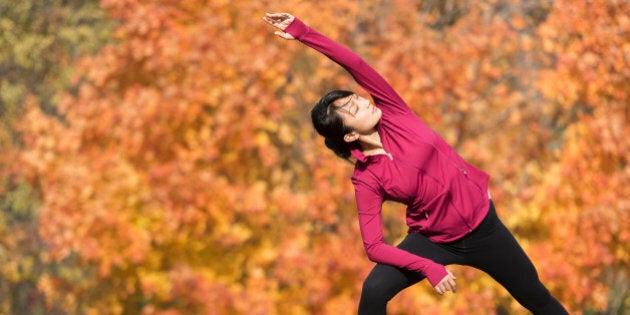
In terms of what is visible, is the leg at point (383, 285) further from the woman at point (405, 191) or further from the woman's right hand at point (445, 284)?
the woman's right hand at point (445, 284)

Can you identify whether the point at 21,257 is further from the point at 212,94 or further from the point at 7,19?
the point at 212,94

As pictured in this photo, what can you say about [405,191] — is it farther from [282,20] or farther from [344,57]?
[282,20]

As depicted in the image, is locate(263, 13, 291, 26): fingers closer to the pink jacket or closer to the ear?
the pink jacket

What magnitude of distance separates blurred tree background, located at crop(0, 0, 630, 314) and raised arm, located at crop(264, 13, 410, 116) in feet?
20.0

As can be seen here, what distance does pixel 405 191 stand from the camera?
4195 mm

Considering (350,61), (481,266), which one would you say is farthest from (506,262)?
(350,61)

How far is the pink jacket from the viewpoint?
4.16 metres

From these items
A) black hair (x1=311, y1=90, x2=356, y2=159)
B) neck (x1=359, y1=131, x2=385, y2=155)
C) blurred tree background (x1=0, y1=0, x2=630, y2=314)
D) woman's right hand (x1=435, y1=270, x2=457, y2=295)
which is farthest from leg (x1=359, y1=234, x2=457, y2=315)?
blurred tree background (x1=0, y1=0, x2=630, y2=314)

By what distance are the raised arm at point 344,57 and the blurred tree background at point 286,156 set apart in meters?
6.10

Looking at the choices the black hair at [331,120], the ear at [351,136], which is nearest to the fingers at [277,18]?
the black hair at [331,120]

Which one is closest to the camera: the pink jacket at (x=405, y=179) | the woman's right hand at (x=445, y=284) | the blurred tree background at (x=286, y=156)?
the woman's right hand at (x=445, y=284)

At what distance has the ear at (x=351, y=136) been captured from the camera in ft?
13.9

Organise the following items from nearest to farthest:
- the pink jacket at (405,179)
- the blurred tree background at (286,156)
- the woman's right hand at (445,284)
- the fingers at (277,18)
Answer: the woman's right hand at (445,284), the pink jacket at (405,179), the fingers at (277,18), the blurred tree background at (286,156)

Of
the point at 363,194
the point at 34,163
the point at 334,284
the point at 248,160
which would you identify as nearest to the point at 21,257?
the point at 34,163
